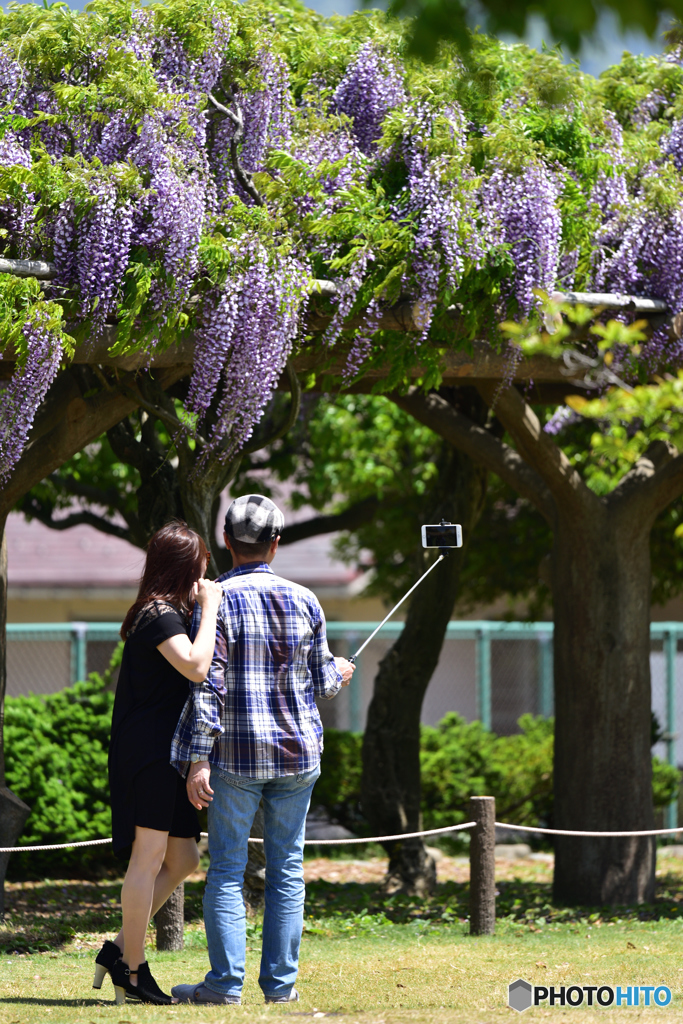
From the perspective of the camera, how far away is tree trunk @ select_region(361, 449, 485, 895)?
28.6ft

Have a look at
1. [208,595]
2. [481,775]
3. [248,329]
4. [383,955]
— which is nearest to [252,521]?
[208,595]

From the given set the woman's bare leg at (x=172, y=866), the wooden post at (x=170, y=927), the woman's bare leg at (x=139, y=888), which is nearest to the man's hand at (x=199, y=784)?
the woman's bare leg at (x=139, y=888)

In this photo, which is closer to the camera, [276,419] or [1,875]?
[1,875]

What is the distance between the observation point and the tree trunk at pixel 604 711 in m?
7.77

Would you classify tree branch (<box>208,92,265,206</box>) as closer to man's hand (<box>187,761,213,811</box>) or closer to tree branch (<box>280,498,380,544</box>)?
man's hand (<box>187,761,213,811</box>)

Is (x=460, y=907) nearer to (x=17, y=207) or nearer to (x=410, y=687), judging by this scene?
(x=410, y=687)

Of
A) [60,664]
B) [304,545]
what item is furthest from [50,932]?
[304,545]

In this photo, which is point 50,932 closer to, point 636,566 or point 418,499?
point 636,566

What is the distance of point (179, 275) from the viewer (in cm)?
591

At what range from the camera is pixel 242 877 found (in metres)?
4.19

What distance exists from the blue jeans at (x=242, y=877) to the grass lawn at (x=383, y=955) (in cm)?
14

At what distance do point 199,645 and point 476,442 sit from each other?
4318mm

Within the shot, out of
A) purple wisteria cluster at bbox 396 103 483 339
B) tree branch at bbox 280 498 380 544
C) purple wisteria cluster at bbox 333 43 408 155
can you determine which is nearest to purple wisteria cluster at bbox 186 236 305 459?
purple wisteria cluster at bbox 396 103 483 339

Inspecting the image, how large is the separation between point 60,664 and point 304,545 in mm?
5077
